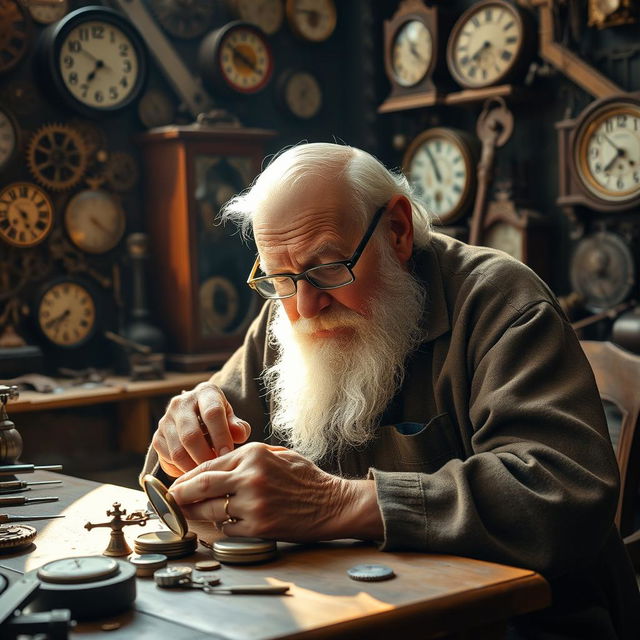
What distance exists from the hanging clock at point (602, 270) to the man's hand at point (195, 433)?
3.04 m

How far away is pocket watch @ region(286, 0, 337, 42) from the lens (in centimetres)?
618

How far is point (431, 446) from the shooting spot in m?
2.46

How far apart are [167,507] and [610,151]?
3576 mm

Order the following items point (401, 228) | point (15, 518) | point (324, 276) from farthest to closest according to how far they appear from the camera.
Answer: point (401, 228)
point (324, 276)
point (15, 518)

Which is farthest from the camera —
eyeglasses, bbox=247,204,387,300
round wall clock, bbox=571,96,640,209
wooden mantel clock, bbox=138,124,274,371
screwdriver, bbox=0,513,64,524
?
wooden mantel clock, bbox=138,124,274,371

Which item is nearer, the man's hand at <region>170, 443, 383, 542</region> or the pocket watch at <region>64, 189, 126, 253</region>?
the man's hand at <region>170, 443, 383, 542</region>

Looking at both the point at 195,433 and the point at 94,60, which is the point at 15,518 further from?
the point at 94,60

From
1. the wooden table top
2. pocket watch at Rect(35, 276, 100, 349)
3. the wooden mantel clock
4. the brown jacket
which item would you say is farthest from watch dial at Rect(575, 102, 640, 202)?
the wooden table top

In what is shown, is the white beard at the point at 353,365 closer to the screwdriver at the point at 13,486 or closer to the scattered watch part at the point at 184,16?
the screwdriver at the point at 13,486

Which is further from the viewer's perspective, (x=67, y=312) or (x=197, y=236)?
(x=197, y=236)

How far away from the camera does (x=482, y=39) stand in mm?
5484

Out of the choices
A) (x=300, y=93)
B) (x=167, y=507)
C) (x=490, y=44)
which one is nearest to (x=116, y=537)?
(x=167, y=507)

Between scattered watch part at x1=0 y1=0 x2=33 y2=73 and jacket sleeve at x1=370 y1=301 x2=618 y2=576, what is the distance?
11.9ft

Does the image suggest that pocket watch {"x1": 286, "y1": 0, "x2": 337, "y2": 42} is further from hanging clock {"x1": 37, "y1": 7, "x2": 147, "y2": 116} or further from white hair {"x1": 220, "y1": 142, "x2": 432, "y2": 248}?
white hair {"x1": 220, "y1": 142, "x2": 432, "y2": 248}
